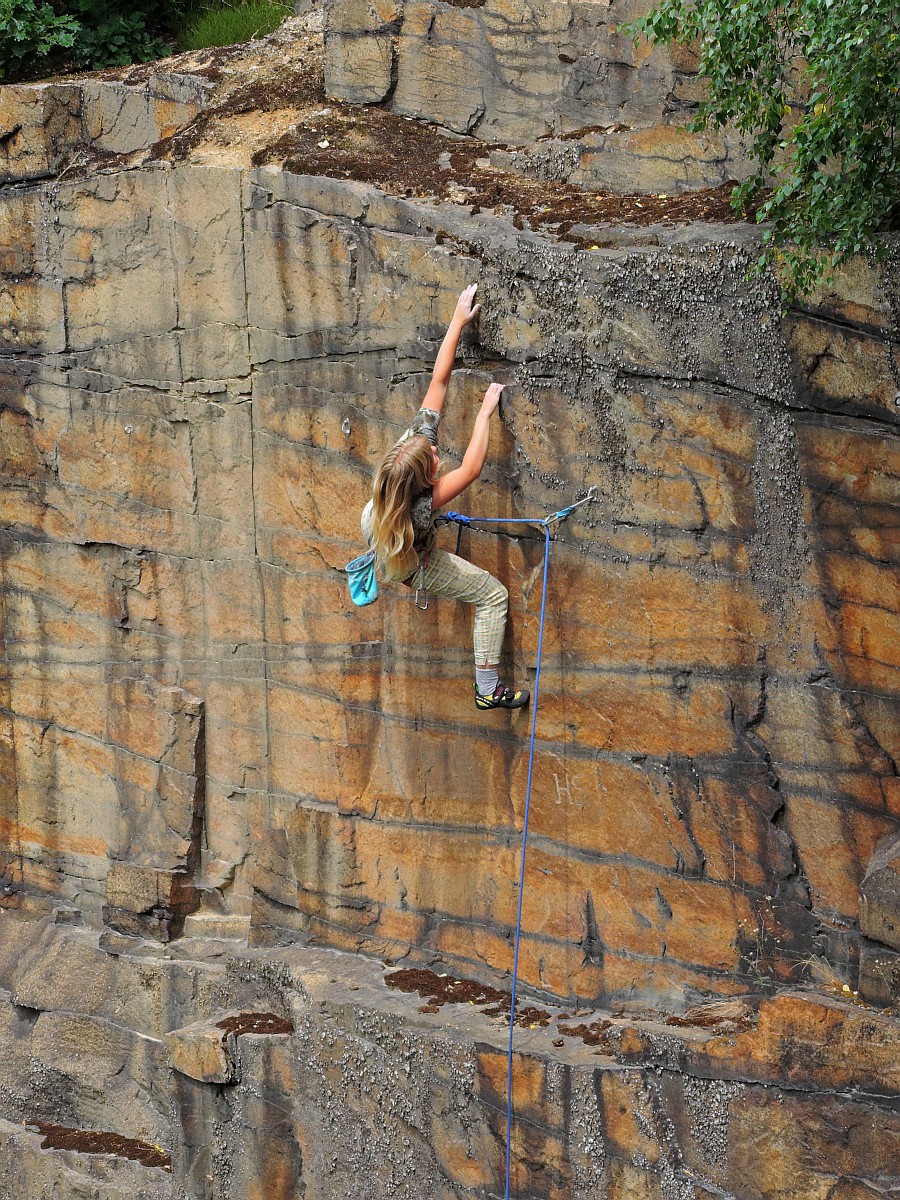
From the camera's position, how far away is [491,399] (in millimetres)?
8391

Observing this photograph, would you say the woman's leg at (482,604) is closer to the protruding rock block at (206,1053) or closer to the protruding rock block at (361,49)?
the protruding rock block at (206,1053)

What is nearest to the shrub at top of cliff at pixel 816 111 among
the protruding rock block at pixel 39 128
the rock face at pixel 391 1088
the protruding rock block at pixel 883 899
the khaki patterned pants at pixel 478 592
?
the khaki patterned pants at pixel 478 592

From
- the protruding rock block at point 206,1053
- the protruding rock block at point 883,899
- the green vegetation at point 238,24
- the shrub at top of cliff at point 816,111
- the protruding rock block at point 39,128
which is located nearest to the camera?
the shrub at top of cliff at point 816,111

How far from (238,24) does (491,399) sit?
563 cm

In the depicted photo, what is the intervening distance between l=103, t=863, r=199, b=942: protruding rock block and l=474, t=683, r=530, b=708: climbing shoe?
10.9 ft

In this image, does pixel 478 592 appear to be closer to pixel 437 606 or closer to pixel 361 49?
pixel 437 606

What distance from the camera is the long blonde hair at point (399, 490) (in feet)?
26.0

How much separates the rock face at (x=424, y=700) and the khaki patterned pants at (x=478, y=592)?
206mm

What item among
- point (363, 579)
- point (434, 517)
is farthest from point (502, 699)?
point (434, 517)

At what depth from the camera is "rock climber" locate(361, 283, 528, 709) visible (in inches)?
315

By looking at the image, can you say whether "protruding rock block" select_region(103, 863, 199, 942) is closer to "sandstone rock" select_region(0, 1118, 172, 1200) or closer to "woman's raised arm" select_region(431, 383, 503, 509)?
"sandstone rock" select_region(0, 1118, 172, 1200)

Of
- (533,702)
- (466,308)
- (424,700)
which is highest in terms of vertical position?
(466,308)

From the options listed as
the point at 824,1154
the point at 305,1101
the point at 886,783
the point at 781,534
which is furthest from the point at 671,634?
the point at 305,1101

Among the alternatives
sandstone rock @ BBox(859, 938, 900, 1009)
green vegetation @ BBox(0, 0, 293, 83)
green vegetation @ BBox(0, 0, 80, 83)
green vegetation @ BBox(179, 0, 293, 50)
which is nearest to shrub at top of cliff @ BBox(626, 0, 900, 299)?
Answer: sandstone rock @ BBox(859, 938, 900, 1009)
